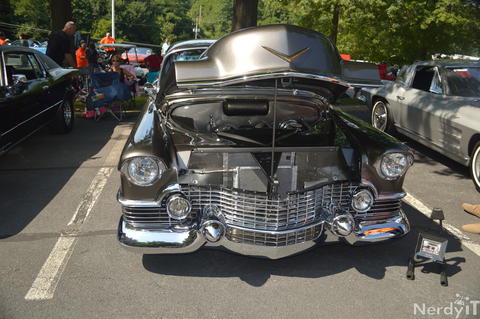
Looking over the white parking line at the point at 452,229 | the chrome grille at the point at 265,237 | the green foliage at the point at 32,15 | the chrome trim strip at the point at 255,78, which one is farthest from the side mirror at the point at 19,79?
the green foliage at the point at 32,15

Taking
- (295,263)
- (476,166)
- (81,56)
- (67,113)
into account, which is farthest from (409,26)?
(295,263)

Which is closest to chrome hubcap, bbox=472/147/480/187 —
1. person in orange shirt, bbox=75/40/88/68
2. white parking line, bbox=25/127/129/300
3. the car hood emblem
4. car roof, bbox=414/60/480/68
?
car roof, bbox=414/60/480/68

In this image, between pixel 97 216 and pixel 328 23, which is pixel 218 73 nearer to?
pixel 97 216

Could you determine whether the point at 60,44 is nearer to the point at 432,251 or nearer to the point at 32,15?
the point at 432,251

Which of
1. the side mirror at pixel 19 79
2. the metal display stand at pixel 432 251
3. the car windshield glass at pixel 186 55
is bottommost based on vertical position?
the metal display stand at pixel 432 251

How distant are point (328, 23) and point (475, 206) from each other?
13.2 metres

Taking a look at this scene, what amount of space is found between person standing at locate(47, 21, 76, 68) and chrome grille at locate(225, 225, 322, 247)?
777 centimetres

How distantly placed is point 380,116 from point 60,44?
6695 mm

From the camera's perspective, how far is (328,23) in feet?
54.0

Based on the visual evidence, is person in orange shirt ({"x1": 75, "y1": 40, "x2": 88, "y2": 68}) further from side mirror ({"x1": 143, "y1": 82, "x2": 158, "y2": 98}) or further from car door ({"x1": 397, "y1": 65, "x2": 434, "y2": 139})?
car door ({"x1": 397, "y1": 65, "x2": 434, "y2": 139})

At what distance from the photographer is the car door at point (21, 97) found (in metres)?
5.51

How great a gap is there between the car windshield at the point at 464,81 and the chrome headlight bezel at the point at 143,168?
4.76 m

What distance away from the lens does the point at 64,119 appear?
25.0ft

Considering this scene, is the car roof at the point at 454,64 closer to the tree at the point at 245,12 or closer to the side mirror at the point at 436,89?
the side mirror at the point at 436,89
